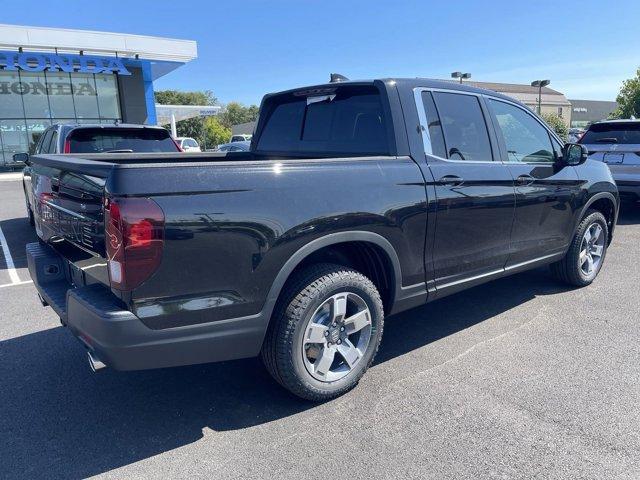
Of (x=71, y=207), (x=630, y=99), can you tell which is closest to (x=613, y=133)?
(x=71, y=207)

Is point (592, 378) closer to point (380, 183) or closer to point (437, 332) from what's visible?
point (437, 332)

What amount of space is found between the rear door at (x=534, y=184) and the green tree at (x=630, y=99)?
3843 cm

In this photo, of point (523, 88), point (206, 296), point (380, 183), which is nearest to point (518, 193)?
point (380, 183)

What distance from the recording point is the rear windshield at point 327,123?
3.57 metres

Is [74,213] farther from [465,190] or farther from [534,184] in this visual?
[534,184]

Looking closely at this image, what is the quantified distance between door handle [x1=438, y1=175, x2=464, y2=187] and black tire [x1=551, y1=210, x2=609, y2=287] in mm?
2057

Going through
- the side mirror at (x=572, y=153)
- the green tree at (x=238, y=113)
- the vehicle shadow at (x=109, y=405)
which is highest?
the green tree at (x=238, y=113)

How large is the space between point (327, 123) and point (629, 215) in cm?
828

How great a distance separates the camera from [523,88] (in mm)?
74125

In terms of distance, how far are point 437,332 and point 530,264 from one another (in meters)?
1.07

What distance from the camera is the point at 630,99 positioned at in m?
37.8

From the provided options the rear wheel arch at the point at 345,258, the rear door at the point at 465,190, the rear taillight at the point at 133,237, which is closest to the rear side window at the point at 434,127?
the rear door at the point at 465,190

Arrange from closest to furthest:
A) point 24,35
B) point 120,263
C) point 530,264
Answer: point 120,263, point 530,264, point 24,35

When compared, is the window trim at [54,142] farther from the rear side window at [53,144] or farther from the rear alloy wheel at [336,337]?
the rear alloy wheel at [336,337]
